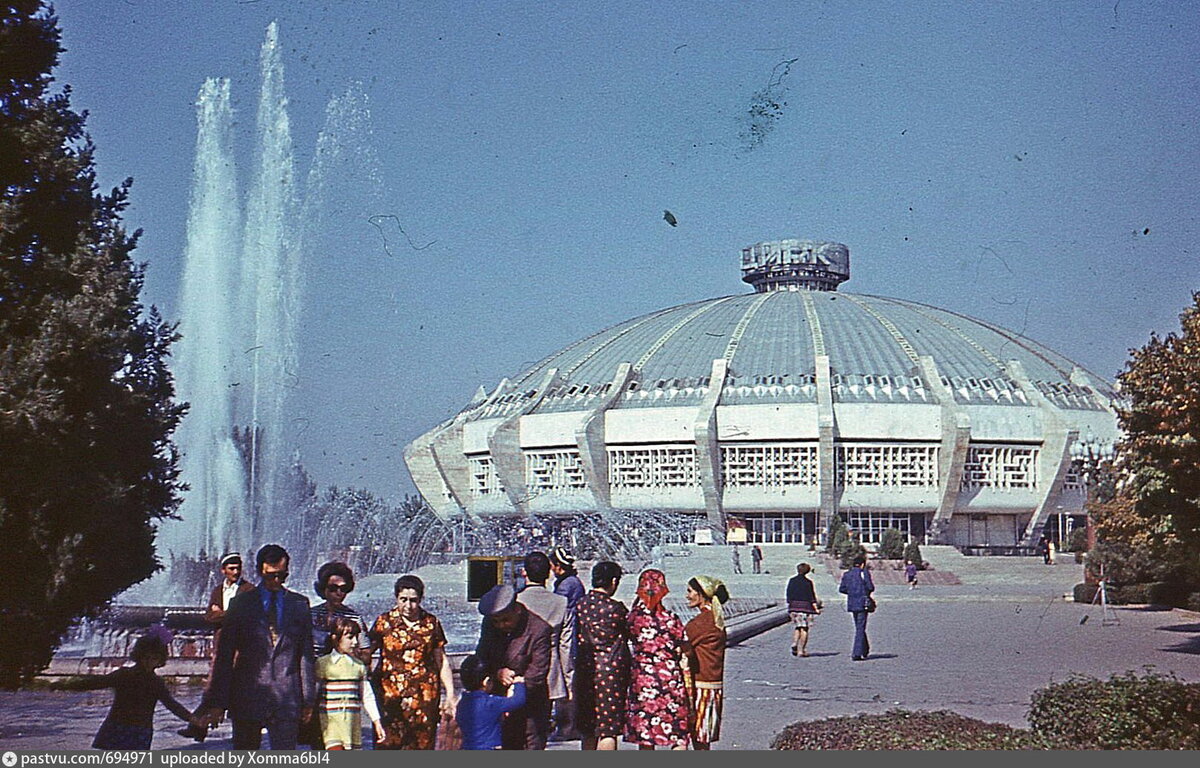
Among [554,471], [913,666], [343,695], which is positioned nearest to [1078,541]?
[554,471]

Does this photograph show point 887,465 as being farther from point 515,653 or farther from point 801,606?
point 515,653

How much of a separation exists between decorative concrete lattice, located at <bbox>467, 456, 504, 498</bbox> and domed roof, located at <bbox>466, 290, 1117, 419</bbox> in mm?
2148

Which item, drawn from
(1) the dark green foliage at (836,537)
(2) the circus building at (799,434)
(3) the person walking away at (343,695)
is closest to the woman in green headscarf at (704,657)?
(3) the person walking away at (343,695)

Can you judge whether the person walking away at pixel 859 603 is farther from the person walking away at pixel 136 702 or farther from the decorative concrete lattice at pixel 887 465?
the decorative concrete lattice at pixel 887 465

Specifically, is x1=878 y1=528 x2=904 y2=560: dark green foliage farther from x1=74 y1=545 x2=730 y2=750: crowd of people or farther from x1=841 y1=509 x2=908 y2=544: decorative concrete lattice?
x1=74 y1=545 x2=730 y2=750: crowd of people

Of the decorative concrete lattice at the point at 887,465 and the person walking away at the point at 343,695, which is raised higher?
the decorative concrete lattice at the point at 887,465

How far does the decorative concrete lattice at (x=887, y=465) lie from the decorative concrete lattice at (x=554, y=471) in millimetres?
10743

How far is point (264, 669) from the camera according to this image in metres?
7.06

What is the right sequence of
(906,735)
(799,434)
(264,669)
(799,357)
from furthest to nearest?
(799,357), (799,434), (906,735), (264,669)

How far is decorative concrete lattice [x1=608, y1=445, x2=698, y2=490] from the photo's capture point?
5338 centimetres

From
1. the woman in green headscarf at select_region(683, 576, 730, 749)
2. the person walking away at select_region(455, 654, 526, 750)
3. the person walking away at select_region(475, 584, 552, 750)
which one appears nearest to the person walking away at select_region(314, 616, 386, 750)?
the person walking away at select_region(455, 654, 526, 750)

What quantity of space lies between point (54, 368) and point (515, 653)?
5.44m

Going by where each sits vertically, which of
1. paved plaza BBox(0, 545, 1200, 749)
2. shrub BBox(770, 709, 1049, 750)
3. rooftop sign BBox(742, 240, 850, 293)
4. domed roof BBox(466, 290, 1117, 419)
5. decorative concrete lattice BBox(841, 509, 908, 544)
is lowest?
paved plaza BBox(0, 545, 1200, 749)

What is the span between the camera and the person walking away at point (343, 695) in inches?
283
